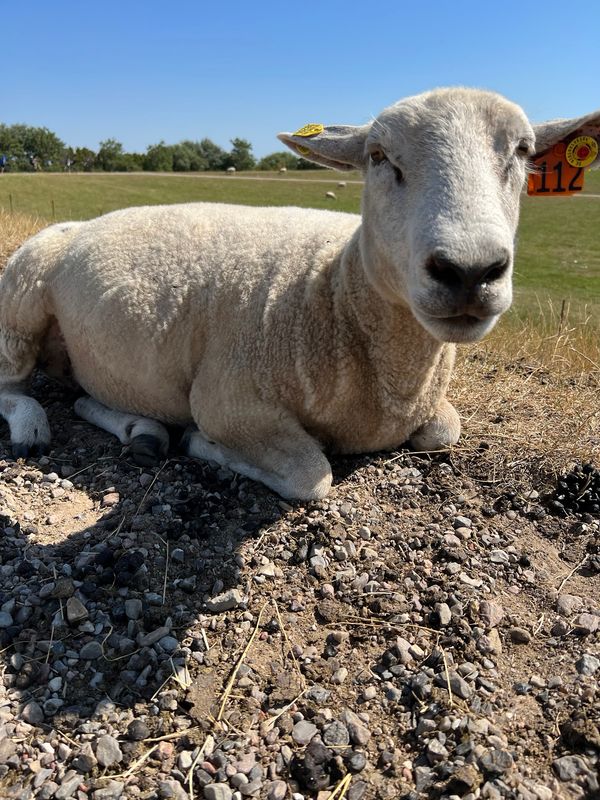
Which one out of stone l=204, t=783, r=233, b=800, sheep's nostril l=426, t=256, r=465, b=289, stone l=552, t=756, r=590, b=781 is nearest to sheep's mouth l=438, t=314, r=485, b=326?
sheep's nostril l=426, t=256, r=465, b=289

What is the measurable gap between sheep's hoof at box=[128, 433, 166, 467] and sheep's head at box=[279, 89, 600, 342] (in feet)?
6.07

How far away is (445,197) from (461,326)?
54cm

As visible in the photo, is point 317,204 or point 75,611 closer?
point 75,611

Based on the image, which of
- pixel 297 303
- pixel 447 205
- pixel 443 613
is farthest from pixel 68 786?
pixel 297 303

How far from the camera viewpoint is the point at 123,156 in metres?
78.4

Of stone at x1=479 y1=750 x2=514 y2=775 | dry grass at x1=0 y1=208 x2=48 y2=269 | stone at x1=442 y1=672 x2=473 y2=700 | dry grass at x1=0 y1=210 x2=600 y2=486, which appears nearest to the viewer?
Result: stone at x1=479 y1=750 x2=514 y2=775

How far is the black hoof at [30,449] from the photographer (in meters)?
4.57

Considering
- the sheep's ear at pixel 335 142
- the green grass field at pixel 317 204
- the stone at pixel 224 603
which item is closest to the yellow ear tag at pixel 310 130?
the sheep's ear at pixel 335 142

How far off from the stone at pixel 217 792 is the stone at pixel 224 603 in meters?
0.89

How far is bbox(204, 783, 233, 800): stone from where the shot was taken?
7.58ft

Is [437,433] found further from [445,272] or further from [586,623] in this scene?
[445,272]

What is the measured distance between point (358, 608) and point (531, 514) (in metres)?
1.39

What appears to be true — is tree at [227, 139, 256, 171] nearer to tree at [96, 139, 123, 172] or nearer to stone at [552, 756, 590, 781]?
tree at [96, 139, 123, 172]

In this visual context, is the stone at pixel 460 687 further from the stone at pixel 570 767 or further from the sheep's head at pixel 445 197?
the sheep's head at pixel 445 197
